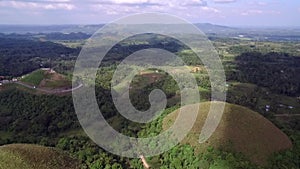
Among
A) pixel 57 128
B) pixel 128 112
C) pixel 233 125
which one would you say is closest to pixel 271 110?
pixel 128 112

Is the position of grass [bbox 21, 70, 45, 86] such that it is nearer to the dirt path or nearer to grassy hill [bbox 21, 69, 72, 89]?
grassy hill [bbox 21, 69, 72, 89]

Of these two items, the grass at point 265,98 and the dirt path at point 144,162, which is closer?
the dirt path at point 144,162

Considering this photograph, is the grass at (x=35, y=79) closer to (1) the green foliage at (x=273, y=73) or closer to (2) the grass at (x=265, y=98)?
(2) the grass at (x=265, y=98)

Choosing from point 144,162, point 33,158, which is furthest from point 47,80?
point 144,162

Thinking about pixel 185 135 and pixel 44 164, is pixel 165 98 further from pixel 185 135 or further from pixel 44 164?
pixel 44 164

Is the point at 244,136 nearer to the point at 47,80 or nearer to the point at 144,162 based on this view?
the point at 144,162

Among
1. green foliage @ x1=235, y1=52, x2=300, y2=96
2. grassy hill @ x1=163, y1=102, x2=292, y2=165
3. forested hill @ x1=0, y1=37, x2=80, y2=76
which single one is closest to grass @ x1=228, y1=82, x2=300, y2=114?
green foliage @ x1=235, y1=52, x2=300, y2=96

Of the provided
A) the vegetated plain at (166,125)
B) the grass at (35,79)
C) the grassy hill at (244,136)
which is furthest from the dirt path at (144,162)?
the grass at (35,79)
